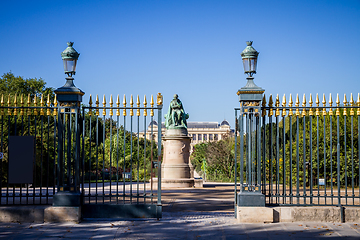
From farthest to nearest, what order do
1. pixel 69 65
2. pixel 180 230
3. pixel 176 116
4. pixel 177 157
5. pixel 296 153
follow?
pixel 176 116, pixel 177 157, pixel 296 153, pixel 69 65, pixel 180 230

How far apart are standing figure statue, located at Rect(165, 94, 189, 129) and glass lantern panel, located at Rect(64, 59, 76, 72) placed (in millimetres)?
13425

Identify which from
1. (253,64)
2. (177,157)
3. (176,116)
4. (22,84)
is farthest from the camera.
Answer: (22,84)

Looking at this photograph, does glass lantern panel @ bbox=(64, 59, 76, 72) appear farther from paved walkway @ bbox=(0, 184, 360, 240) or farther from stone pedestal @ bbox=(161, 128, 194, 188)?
stone pedestal @ bbox=(161, 128, 194, 188)

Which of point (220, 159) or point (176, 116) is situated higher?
point (176, 116)

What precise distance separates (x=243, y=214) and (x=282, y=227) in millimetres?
891

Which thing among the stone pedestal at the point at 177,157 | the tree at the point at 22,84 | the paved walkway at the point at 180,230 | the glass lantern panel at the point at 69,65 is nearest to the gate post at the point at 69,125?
the glass lantern panel at the point at 69,65

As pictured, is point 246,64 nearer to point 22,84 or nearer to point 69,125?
point 69,125

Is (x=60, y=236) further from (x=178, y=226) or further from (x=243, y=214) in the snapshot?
(x=243, y=214)

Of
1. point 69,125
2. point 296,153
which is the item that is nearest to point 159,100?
point 69,125

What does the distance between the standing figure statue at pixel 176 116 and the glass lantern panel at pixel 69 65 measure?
44.0 feet

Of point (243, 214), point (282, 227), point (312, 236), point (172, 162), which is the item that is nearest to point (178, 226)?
point (243, 214)

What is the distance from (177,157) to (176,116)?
225 cm

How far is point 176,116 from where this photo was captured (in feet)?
75.7

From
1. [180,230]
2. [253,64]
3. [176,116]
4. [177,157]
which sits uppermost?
[253,64]
